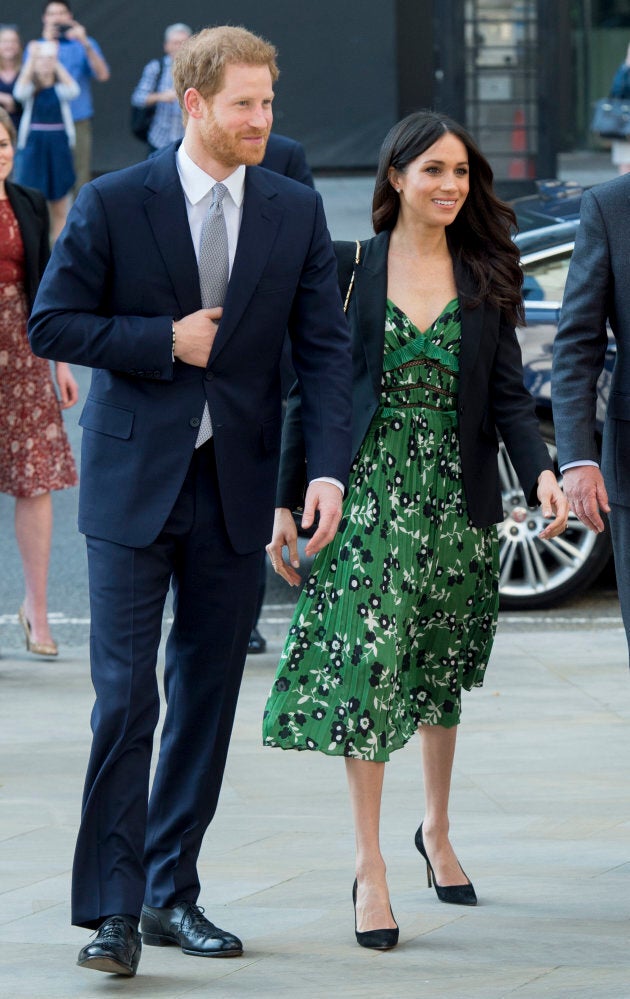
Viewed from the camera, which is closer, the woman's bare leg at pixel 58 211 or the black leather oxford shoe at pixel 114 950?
the black leather oxford shoe at pixel 114 950

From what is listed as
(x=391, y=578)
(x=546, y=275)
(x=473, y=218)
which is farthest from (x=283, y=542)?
(x=546, y=275)

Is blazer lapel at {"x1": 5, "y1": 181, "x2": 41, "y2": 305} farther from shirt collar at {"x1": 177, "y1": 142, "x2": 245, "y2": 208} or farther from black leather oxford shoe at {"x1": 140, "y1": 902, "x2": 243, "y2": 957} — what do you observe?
black leather oxford shoe at {"x1": 140, "y1": 902, "x2": 243, "y2": 957}

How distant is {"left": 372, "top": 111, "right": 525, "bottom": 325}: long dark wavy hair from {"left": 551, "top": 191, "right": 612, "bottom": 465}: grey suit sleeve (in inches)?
6.4

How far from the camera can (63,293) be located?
3914 mm

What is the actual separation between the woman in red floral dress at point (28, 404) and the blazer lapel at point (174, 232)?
2.96m

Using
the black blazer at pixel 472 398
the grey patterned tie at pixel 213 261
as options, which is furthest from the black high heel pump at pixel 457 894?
the grey patterned tie at pixel 213 261

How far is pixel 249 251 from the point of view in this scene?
398cm

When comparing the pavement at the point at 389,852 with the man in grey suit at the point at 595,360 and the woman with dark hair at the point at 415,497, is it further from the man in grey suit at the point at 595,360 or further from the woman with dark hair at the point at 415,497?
the man in grey suit at the point at 595,360

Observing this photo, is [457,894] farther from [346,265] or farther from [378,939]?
[346,265]

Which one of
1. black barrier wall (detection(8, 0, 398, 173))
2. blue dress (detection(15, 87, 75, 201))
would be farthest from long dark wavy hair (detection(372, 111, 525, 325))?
black barrier wall (detection(8, 0, 398, 173))

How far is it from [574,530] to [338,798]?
2847mm

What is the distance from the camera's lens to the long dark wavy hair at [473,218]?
4.41 metres

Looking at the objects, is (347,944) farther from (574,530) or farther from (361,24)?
(361,24)

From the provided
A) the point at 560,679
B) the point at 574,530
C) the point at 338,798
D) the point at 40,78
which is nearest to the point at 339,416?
the point at 338,798
